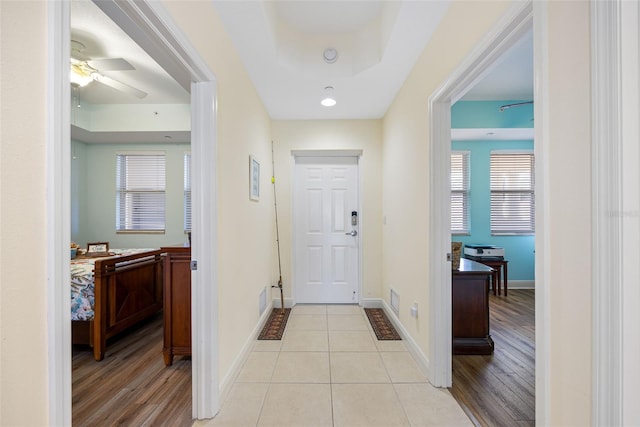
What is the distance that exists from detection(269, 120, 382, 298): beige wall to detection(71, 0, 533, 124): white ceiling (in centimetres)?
31

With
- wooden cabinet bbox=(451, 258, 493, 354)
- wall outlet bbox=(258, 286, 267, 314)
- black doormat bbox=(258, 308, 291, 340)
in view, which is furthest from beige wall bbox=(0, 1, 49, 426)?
wooden cabinet bbox=(451, 258, 493, 354)

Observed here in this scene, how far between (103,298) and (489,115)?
16.2 ft

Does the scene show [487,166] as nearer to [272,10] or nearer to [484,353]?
[484,353]

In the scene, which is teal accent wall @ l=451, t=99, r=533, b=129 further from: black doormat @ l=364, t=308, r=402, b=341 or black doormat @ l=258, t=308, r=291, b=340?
black doormat @ l=258, t=308, r=291, b=340

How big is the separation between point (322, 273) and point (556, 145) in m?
3.05

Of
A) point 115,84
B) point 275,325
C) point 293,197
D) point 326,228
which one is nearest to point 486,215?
point 326,228

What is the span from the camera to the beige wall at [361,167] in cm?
353

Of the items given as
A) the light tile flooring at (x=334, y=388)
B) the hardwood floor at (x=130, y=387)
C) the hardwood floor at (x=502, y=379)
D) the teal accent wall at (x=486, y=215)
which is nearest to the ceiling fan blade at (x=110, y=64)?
the hardwood floor at (x=130, y=387)

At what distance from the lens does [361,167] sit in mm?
3576

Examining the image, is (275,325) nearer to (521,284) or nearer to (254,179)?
(254,179)

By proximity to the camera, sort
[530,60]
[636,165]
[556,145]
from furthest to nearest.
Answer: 1. [530,60]
2. [556,145]
3. [636,165]

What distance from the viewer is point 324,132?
11.6 ft

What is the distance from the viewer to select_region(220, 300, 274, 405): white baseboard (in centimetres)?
177

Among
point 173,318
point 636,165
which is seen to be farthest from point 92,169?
point 636,165
